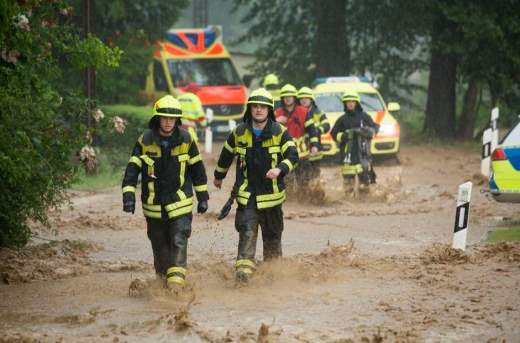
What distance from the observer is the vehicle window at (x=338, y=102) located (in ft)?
81.9

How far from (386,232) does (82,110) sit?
4323 mm

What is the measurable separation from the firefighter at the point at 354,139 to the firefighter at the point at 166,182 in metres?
8.40

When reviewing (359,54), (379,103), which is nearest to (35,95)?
(379,103)

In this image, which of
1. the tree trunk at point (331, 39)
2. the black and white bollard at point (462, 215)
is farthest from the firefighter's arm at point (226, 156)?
the tree trunk at point (331, 39)

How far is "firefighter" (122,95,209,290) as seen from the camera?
32.9 feet

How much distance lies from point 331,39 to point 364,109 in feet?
30.8

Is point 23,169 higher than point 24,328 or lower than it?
higher

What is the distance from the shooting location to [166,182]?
10125 millimetres

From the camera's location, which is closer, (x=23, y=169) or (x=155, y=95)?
(x=23, y=169)

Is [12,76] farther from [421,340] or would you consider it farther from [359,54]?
[359,54]

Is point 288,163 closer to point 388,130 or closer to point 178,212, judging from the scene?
point 178,212

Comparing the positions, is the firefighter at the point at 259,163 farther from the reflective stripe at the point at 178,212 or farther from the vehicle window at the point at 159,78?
the vehicle window at the point at 159,78

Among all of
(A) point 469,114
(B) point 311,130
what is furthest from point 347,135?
(A) point 469,114

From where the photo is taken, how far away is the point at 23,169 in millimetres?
9719
